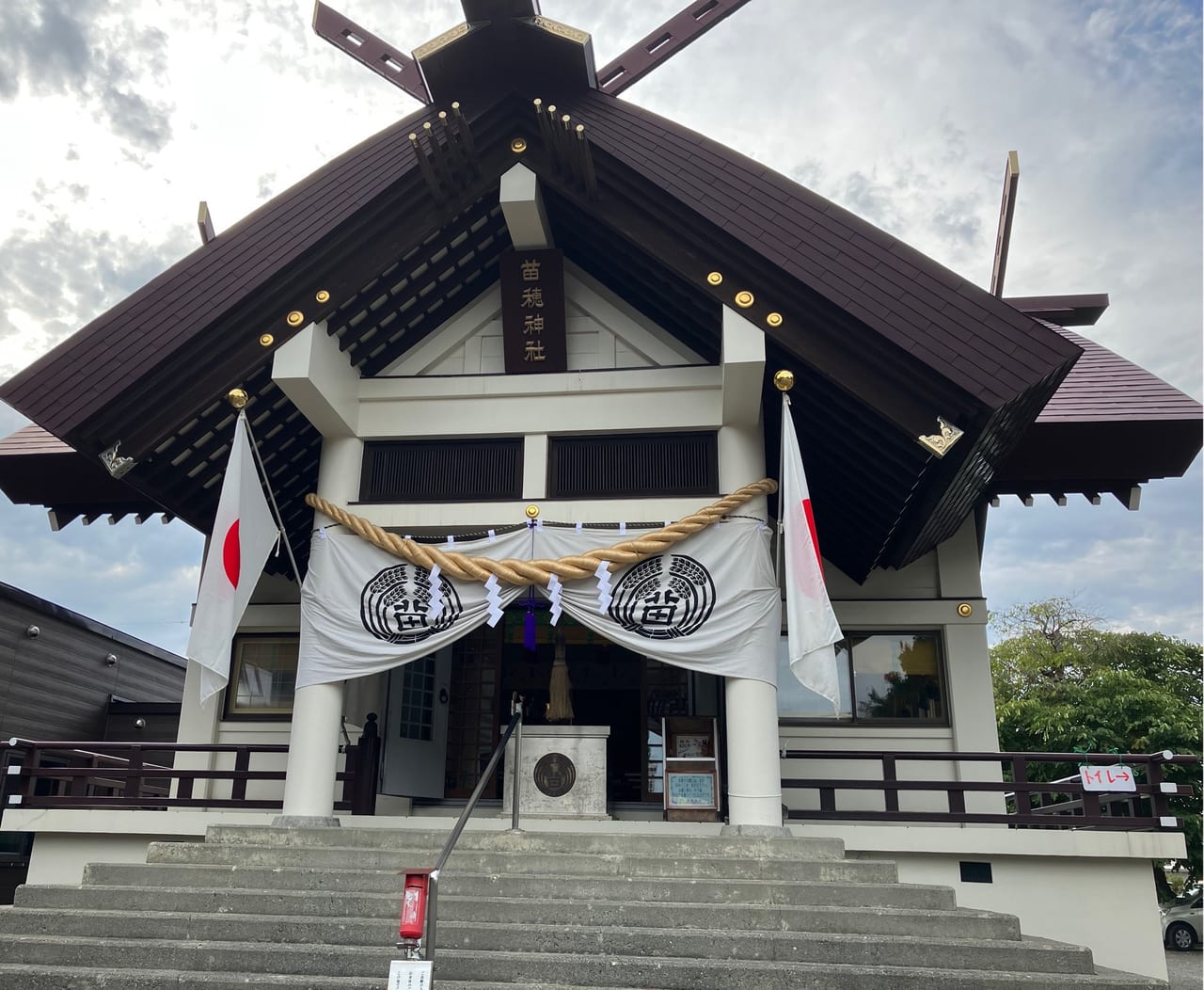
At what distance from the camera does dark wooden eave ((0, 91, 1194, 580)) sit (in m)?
6.72

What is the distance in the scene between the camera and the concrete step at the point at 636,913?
5.09 meters

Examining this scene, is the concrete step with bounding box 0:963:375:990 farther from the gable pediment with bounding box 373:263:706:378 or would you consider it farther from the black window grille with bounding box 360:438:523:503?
the gable pediment with bounding box 373:263:706:378

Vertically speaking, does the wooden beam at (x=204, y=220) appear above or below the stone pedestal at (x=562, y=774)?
above

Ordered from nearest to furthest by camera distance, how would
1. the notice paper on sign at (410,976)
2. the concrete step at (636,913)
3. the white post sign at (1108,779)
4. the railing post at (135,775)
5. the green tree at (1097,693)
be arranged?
the notice paper on sign at (410,976), the concrete step at (636,913), the white post sign at (1108,779), the railing post at (135,775), the green tree at (1097,693)

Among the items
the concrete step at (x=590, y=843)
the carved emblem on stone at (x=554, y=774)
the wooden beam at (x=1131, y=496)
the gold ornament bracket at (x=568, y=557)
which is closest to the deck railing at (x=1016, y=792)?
the concrete step at (x=590, y=843)

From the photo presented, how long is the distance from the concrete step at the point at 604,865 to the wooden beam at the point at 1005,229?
4838 mm

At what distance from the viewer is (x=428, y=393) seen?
835cm

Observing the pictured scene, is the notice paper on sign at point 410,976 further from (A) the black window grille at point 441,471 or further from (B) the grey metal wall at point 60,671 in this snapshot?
(B) the grey metal wall at point 60,671

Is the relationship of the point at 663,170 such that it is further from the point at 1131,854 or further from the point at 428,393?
the point at 1131,854

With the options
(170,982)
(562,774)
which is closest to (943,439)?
(562,774)

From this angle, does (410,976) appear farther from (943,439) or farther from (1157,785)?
(1157,785)

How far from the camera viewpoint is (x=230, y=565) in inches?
286

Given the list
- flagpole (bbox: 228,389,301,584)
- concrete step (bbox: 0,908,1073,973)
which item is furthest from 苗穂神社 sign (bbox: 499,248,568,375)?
concrete step (bbox: 0,908,1073,973)

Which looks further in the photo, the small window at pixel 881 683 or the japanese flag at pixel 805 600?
the small window at pixel 881 683
